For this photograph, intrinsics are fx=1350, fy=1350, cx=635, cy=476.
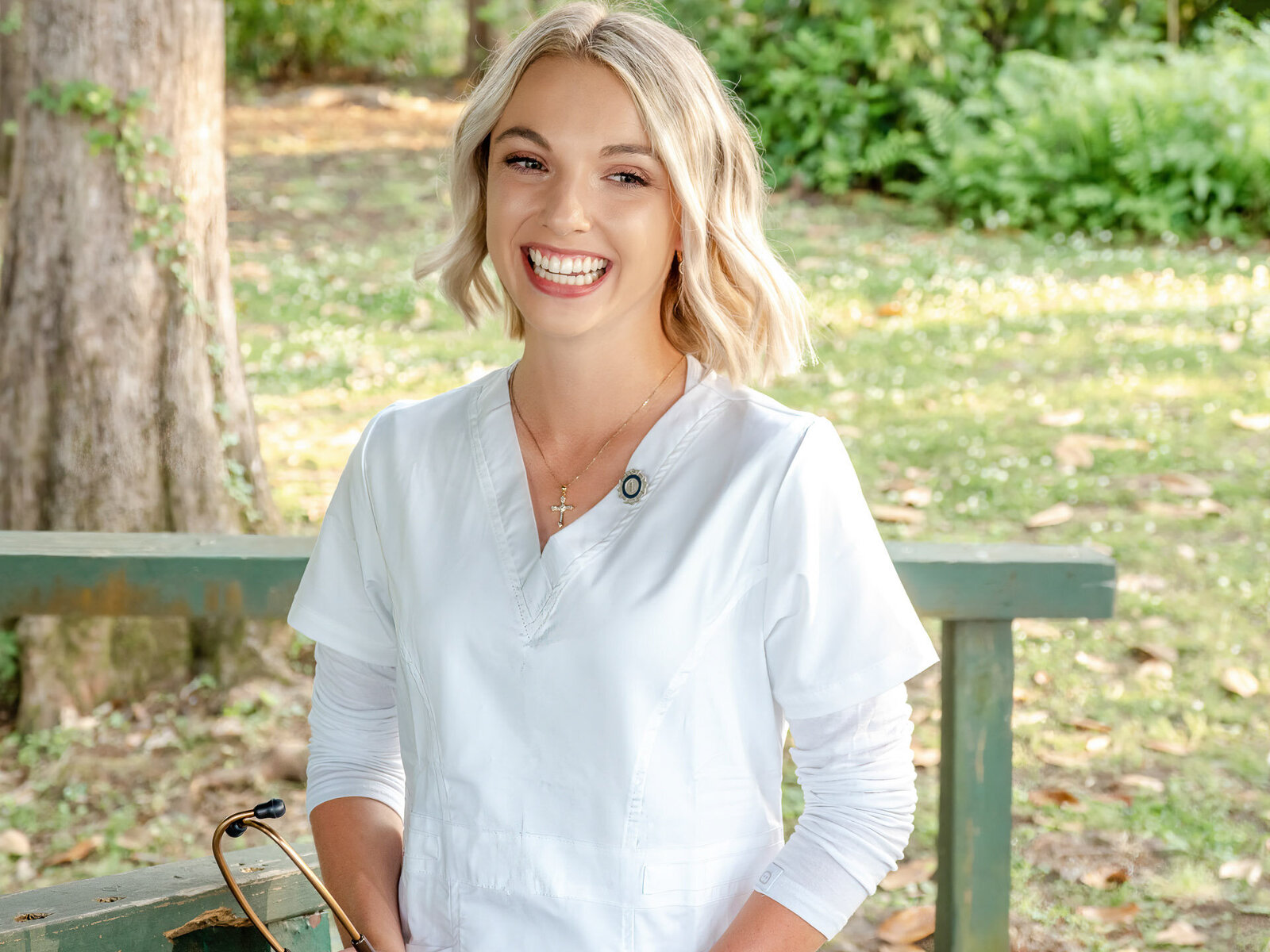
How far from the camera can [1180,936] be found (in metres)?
2.51

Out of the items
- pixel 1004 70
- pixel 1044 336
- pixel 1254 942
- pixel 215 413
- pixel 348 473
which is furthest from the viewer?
pixel 1004 70

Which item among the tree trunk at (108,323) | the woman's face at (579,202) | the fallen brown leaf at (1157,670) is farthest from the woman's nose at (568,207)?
the fallen brown leaf at (1157,670)

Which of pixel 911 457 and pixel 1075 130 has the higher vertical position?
pixel 1075 130

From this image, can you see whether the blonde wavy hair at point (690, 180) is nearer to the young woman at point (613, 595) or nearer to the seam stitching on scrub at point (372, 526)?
the young woman at point (613, 595)

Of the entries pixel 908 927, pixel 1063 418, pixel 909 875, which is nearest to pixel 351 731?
pixel 908 927

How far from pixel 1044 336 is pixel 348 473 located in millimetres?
4943

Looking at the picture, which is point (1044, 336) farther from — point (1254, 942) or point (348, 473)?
point (348, 473)

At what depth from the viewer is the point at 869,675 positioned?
58.9 inches

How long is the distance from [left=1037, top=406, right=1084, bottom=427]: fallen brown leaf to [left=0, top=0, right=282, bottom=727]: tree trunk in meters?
3.07

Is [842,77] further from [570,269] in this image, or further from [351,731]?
[351,731]

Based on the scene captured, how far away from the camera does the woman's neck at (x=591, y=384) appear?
1707mm

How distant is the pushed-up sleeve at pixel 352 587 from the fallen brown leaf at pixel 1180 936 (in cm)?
163

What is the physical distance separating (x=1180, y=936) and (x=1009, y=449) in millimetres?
2602

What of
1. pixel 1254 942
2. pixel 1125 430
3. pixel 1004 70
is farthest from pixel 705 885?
pixel 1004 70
